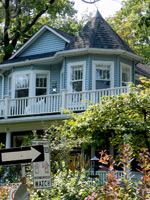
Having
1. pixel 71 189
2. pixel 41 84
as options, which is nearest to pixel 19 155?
pixel 71 189

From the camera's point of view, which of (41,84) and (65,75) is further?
(41,84)

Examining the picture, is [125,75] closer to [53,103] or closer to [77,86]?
[77,86]

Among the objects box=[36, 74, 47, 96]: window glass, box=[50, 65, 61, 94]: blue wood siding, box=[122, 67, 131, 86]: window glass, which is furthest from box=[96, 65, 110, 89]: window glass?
box=[36, 74, 47, 96]: window glass

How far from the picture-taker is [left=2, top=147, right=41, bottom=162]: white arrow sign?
5.04 metres

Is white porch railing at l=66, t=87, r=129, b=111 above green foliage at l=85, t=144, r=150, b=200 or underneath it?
above

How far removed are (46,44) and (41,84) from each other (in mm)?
2360

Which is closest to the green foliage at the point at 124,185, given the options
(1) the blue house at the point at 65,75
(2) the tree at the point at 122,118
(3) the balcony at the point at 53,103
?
(2) the tree at the point at 122,118

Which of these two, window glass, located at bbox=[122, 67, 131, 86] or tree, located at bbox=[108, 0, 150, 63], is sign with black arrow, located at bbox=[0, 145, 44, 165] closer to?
Result: window glass, located at bbox=[122, 67, 131, 86]

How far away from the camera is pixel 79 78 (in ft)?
60.7

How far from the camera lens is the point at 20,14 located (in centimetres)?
3061

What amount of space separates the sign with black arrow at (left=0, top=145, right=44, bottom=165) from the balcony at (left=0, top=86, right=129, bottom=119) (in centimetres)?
1091

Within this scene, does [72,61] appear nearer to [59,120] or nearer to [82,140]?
[59,120]

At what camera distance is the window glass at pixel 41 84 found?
20.5 m

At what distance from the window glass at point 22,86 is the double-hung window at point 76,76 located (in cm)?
305
